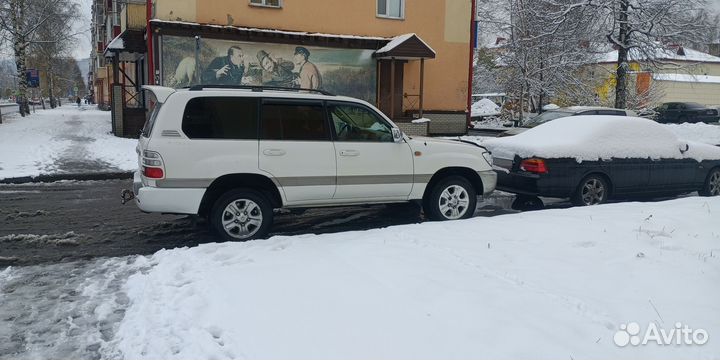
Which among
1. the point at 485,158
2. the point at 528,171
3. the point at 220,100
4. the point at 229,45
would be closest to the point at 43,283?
the point at 220,100

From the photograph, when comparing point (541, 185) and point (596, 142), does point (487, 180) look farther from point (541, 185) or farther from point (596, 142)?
point (596, 142)

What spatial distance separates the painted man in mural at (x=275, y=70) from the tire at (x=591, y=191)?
486 inches

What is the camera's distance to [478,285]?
4.75 metres

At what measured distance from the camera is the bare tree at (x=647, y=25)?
23453 millimetres

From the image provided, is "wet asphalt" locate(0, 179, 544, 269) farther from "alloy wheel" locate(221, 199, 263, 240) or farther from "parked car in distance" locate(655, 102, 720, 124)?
"parked car in distance" locate(655, 102, 720, 124)

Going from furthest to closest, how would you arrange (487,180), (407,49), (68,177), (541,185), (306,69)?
(306,69)
(407,49)
(68,177)
(541,185)
(487,180)

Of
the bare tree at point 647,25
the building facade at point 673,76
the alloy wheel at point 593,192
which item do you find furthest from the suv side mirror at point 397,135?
the building facade at point 673,76

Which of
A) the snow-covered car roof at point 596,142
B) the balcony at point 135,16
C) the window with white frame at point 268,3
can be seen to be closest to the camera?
the snow-covered car roof at point 596,142

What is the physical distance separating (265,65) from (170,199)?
1343 centimetres

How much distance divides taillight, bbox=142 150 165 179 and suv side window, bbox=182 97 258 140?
430 millimetres

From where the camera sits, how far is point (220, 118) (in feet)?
22.0

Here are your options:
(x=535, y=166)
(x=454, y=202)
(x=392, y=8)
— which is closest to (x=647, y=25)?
(x=392, y=8)

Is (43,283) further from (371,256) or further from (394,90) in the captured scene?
(394,90)

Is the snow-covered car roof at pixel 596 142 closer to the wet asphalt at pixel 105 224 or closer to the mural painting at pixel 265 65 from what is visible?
the wet asphalt at pixel 105 224
